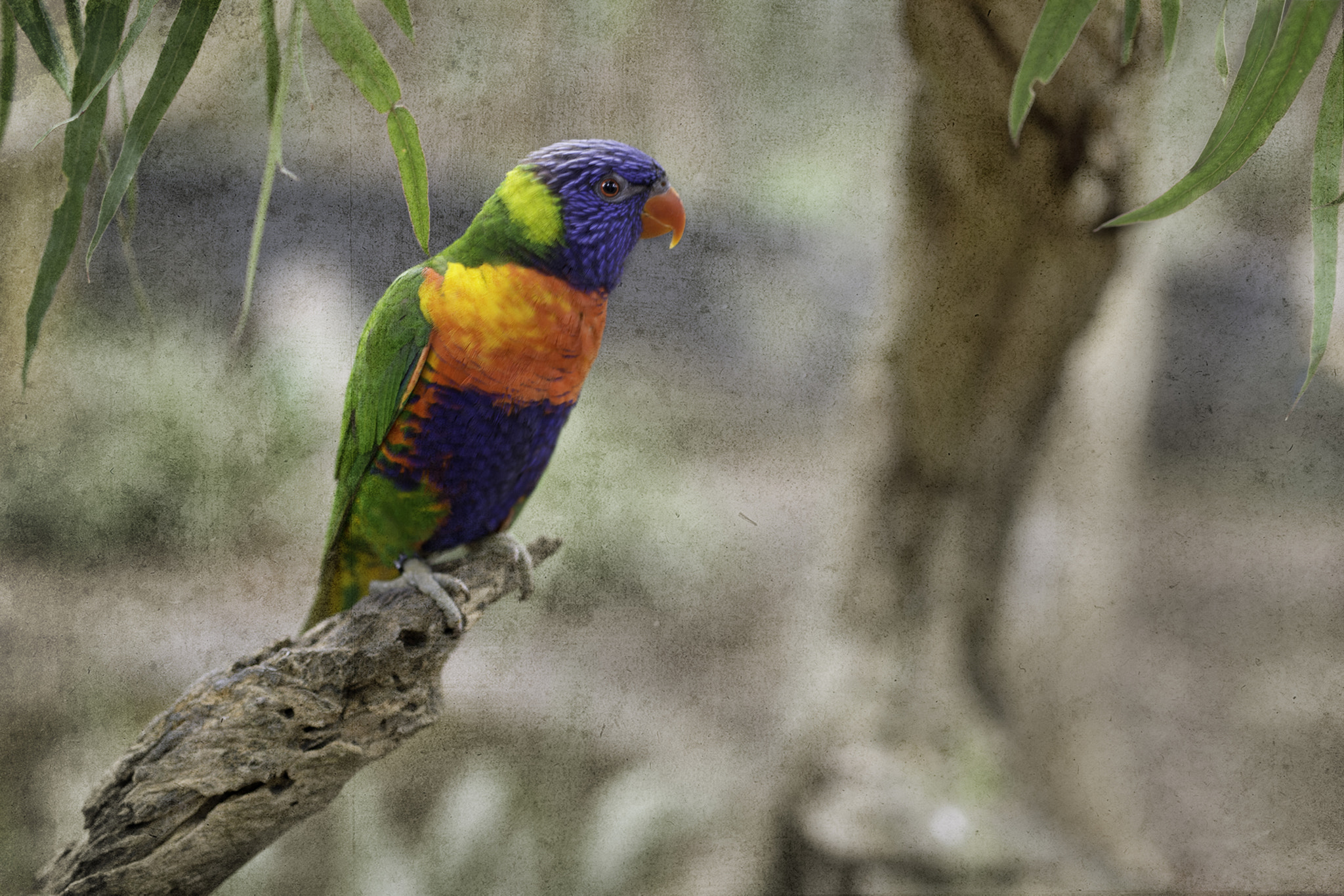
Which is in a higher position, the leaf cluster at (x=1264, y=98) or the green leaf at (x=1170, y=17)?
the green leaf at (x=1170, y=17)

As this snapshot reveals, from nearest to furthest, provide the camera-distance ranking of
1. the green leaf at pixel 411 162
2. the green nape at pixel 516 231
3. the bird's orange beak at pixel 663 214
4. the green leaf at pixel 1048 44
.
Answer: the green leaf at pixel 1048 44 → the green leaf at pixel 411 162 → the green nape at pixel 516 231 → the bird's orange beak at pixel 663 214

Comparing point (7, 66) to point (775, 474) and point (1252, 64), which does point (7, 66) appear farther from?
point (1252, 64)

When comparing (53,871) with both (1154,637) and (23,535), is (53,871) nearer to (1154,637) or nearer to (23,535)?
(23,535)

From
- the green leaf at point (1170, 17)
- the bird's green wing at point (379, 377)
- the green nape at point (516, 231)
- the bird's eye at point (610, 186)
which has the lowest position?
the bird's green wing at point (379, 377)

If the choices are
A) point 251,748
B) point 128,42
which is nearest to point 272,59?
point 128,42

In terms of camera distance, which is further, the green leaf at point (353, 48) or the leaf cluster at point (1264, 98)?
the green leaf at point (353, 48)

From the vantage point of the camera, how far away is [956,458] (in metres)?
2.15

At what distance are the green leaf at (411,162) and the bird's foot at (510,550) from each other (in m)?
0.64

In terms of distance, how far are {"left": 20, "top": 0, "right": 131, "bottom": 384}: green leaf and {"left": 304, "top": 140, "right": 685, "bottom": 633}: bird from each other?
49cm

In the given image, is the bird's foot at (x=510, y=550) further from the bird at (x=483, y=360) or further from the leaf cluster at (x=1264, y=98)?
the leaf cluster at (x=1264, y=98)

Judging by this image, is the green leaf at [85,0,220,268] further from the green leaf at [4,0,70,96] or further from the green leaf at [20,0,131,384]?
the green leaf at [4,0,70,96]

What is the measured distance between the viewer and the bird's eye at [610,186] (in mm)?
1585

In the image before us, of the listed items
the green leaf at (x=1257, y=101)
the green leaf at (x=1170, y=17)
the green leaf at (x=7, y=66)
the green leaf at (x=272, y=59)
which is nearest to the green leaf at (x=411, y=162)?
the green leaf at (x=272, y=59)

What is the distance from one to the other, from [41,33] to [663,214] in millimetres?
1145
